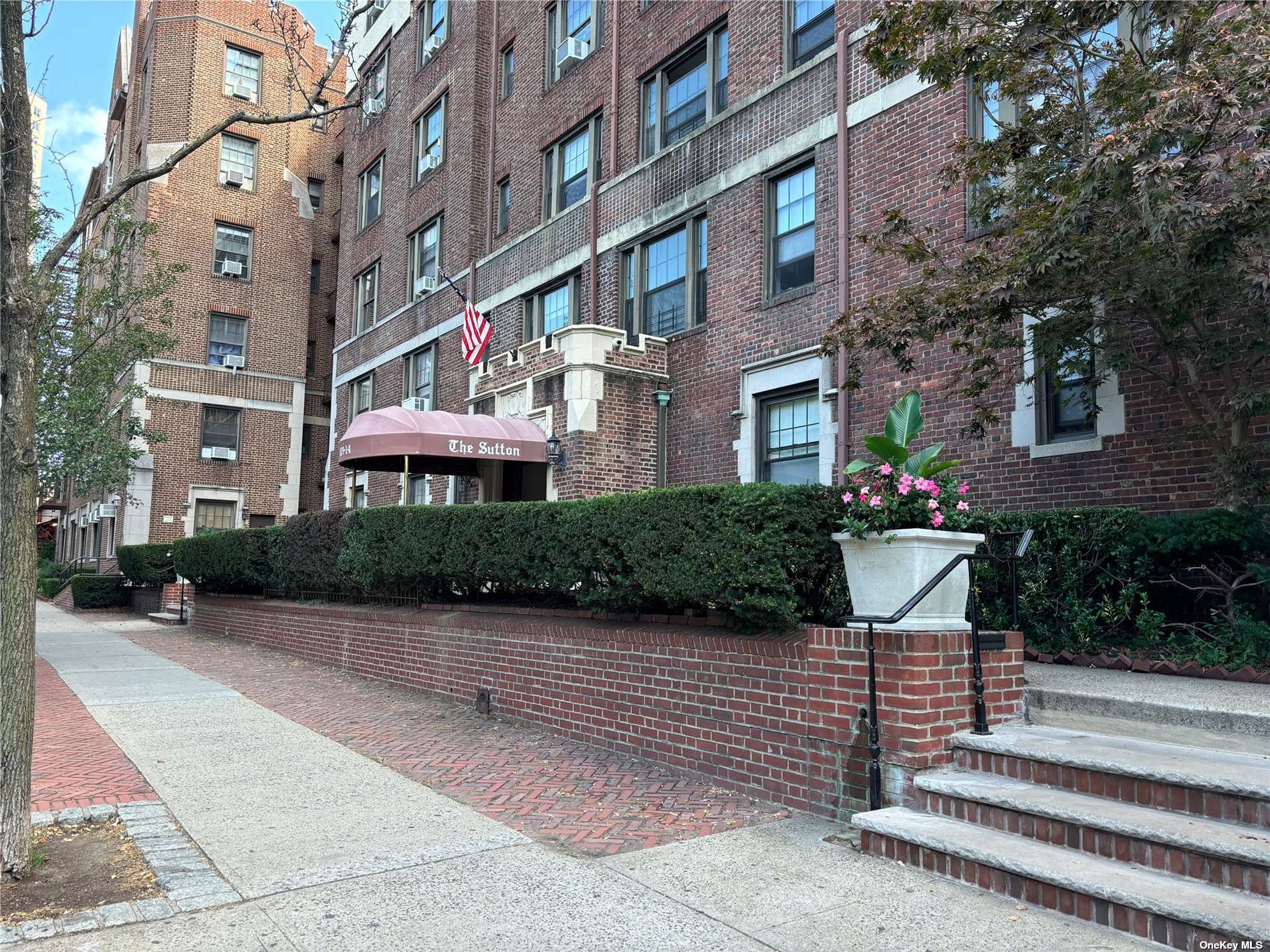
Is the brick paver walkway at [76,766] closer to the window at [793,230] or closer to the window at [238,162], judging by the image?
the window at [793,230]

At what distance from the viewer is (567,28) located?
59.3ft

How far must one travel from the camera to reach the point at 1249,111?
5844mm

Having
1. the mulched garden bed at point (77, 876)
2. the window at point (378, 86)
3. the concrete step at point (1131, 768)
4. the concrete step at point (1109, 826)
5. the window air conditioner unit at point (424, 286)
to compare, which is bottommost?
the mulched garden bed at point (77, 876)

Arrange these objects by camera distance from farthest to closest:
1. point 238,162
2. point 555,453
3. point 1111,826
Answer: point 238,162 → point 555,453 → point 1111,826

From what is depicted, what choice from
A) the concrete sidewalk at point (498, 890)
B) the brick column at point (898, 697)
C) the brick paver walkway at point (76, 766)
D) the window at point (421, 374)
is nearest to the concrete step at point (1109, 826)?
the brick column at point (898, 697)

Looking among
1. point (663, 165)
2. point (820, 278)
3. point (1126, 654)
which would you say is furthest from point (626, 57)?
point (1126, 654)

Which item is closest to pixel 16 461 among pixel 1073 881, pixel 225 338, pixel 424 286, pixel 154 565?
pixel 1073 881

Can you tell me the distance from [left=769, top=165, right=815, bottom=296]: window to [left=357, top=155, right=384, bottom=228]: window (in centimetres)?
1561

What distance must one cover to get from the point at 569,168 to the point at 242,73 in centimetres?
2122

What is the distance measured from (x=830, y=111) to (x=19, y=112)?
9.50 meters

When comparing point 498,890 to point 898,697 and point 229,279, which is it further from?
point 229,279

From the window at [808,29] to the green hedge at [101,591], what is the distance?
2462cm

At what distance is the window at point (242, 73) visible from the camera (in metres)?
32.3

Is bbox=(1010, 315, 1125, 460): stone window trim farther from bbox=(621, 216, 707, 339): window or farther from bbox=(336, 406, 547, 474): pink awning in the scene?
bbox=(336, 406, 547, 474): pink awning
